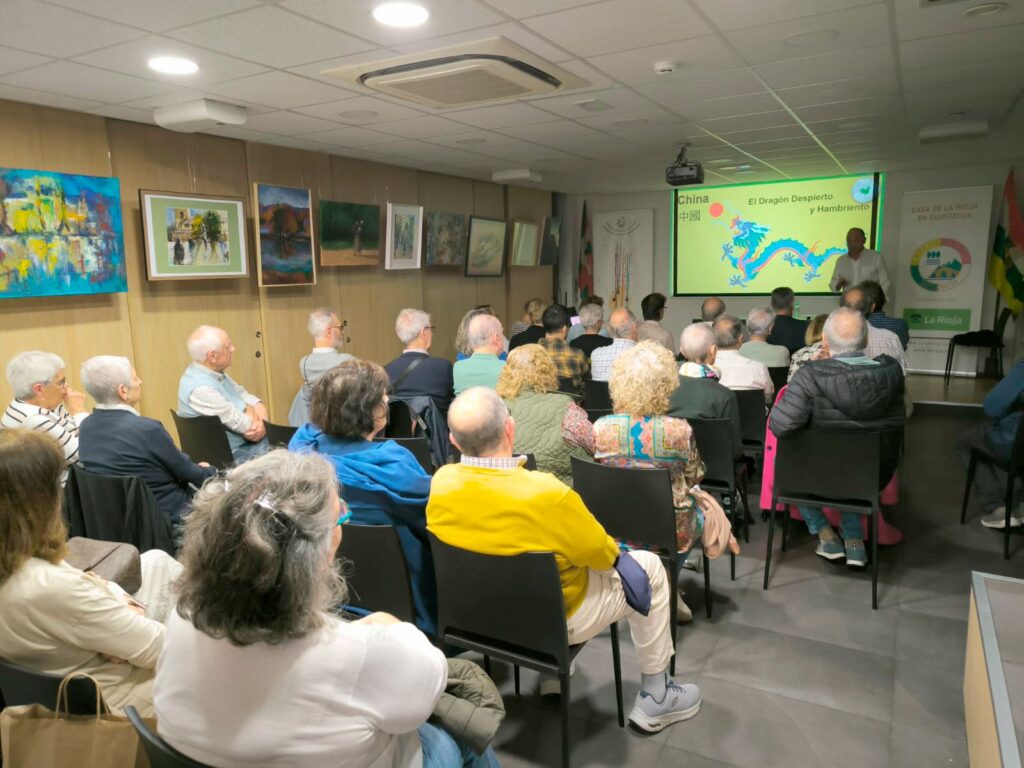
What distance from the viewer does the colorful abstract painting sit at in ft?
12.5

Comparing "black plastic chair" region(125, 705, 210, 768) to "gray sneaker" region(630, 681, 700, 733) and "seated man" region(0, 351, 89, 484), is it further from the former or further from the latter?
"seated man" region(0, 351, 89, 484)

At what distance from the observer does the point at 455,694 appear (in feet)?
4.88

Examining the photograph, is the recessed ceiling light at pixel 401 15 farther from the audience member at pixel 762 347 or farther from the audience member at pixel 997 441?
the audience member at pixel 997 441

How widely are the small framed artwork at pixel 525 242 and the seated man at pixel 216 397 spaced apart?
550 cm

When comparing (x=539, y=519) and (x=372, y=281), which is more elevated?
(x=372, y=281)

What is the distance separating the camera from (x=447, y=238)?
756cm

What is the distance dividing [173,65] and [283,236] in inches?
90.5

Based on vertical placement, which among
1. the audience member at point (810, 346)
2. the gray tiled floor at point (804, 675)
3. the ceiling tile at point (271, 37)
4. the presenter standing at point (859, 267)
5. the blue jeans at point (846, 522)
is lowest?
the gray tiled floor at point (804, 675)

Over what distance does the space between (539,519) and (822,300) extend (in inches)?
363

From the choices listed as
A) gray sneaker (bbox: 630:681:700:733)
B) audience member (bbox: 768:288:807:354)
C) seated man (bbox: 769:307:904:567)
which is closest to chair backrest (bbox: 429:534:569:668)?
gray sneaker (bbox: 630:681:700:733)

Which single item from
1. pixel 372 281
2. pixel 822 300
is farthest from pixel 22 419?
pixel 822 300

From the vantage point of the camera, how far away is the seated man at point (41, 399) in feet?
9.40

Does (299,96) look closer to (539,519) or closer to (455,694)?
(539,519)

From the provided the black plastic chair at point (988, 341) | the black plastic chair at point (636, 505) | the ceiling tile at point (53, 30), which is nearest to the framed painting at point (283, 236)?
the ceiling tile at point (53, 30)
